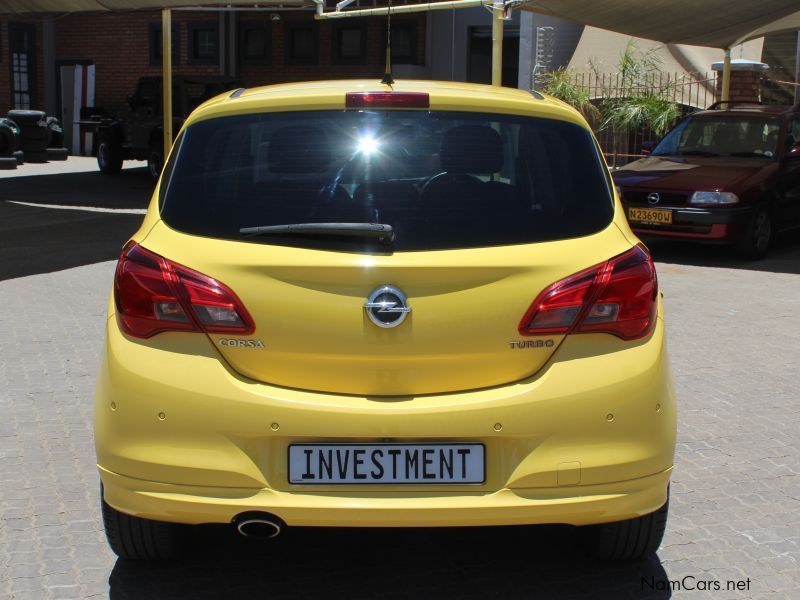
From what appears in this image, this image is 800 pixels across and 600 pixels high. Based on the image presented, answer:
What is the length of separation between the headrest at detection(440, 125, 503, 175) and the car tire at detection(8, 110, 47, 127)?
81.0 ft

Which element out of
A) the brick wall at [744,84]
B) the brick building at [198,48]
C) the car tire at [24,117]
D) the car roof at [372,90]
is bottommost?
the car tire at [24,117]

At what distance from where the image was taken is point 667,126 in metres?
22.2

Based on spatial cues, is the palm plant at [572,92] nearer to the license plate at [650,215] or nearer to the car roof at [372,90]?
the license plate at [650,215]

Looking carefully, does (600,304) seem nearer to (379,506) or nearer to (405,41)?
(379,506)

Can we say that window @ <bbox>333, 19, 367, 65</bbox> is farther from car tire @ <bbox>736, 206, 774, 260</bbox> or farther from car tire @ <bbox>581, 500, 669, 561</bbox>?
car tire @ <bbox>581, 500, 669, 561</bbox>

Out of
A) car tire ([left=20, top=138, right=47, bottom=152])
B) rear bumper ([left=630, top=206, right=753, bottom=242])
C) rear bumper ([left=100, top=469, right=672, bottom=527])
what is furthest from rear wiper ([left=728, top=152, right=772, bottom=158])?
car tire ([left=20, top=138, right=47, bottom=152])

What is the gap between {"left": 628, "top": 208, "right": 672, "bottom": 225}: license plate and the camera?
42.8 feet

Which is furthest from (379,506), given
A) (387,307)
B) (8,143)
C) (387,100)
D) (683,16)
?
(8,143)

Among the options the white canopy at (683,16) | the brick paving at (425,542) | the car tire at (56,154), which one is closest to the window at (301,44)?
the car tire at (56,154)

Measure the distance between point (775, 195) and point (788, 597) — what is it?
33.7ft

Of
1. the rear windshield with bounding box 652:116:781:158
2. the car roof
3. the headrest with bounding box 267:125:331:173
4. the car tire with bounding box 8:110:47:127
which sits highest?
the car roof

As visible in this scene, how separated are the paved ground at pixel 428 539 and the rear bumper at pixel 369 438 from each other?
0.53m

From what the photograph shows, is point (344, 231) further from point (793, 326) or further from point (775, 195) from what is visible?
point (775, 195)

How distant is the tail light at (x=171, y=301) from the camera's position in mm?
3551
